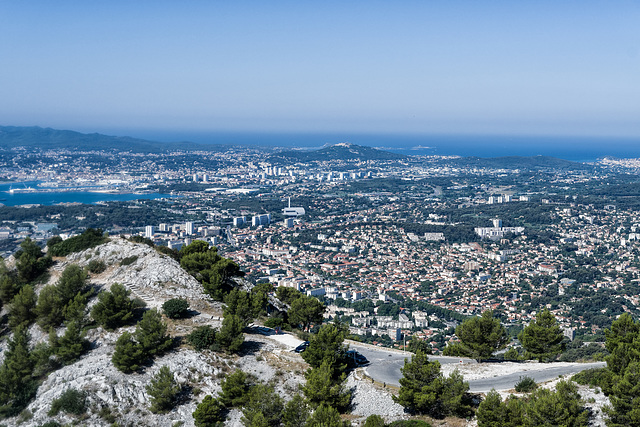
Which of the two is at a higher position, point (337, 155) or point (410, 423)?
point (337, 155)

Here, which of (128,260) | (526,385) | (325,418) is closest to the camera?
(325,418)

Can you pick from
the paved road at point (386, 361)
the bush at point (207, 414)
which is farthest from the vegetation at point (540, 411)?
the bush at point (207, 414)

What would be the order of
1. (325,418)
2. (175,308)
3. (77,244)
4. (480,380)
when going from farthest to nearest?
(77,244), (175,308), (480,380), (325,418)

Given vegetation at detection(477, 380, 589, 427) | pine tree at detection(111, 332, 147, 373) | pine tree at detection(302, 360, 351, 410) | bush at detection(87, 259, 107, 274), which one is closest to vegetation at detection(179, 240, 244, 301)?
bush at detection(87, 259, 107, 274)

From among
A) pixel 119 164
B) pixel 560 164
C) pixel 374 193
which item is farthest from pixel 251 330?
pixel 560 164

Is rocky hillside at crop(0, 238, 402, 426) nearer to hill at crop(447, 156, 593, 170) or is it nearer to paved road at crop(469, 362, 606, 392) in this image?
paved road at crop(469, 362, 606, 392)

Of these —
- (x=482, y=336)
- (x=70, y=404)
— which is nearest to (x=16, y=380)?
(x=70, y=404)

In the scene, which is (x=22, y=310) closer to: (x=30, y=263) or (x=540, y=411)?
(x=30, y=263)
